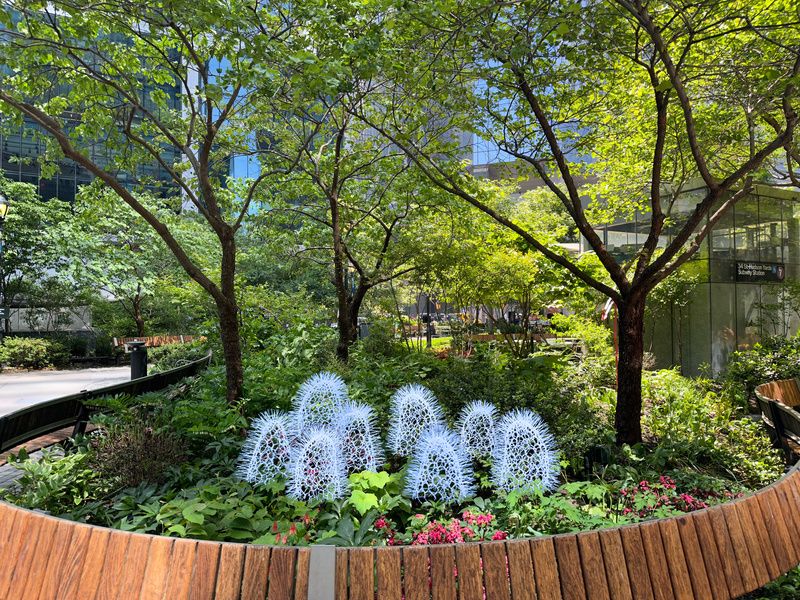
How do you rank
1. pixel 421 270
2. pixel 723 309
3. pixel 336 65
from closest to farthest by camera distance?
pixel 336 65, pixel 421 270, pixel 723 309

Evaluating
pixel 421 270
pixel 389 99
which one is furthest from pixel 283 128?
pixel 421 270

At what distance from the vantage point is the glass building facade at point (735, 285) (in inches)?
537

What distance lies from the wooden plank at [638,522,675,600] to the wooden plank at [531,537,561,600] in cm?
45

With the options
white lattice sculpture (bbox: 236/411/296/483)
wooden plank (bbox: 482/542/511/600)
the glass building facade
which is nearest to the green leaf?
white lattice sculpture (bbox: 236/411/296/483)

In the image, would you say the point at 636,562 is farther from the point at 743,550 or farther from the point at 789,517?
the point at 789,517

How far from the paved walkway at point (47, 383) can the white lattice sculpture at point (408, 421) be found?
955cm

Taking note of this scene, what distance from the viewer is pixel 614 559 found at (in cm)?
235

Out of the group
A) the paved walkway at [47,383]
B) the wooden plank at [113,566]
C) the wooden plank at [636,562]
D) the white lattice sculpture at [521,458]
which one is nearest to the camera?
the wooden plank at [113,566]

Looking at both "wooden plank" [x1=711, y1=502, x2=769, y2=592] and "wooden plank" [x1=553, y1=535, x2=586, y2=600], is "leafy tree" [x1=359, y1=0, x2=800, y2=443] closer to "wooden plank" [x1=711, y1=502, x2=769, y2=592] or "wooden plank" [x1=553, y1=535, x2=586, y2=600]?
"wooden plank" [x1=711, y1=502, x2=769, y2=592]

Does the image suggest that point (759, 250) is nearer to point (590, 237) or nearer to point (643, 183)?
point (643, 183)

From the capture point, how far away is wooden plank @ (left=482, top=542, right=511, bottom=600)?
2.21 m

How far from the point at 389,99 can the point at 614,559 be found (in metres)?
9.10

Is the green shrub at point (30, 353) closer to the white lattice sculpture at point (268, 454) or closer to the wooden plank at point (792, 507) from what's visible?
the white lattice sculpture at point (268, 454)

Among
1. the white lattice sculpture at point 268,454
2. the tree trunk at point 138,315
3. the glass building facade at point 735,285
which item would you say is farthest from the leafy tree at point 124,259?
the white lattice sculpture at point 268,454
